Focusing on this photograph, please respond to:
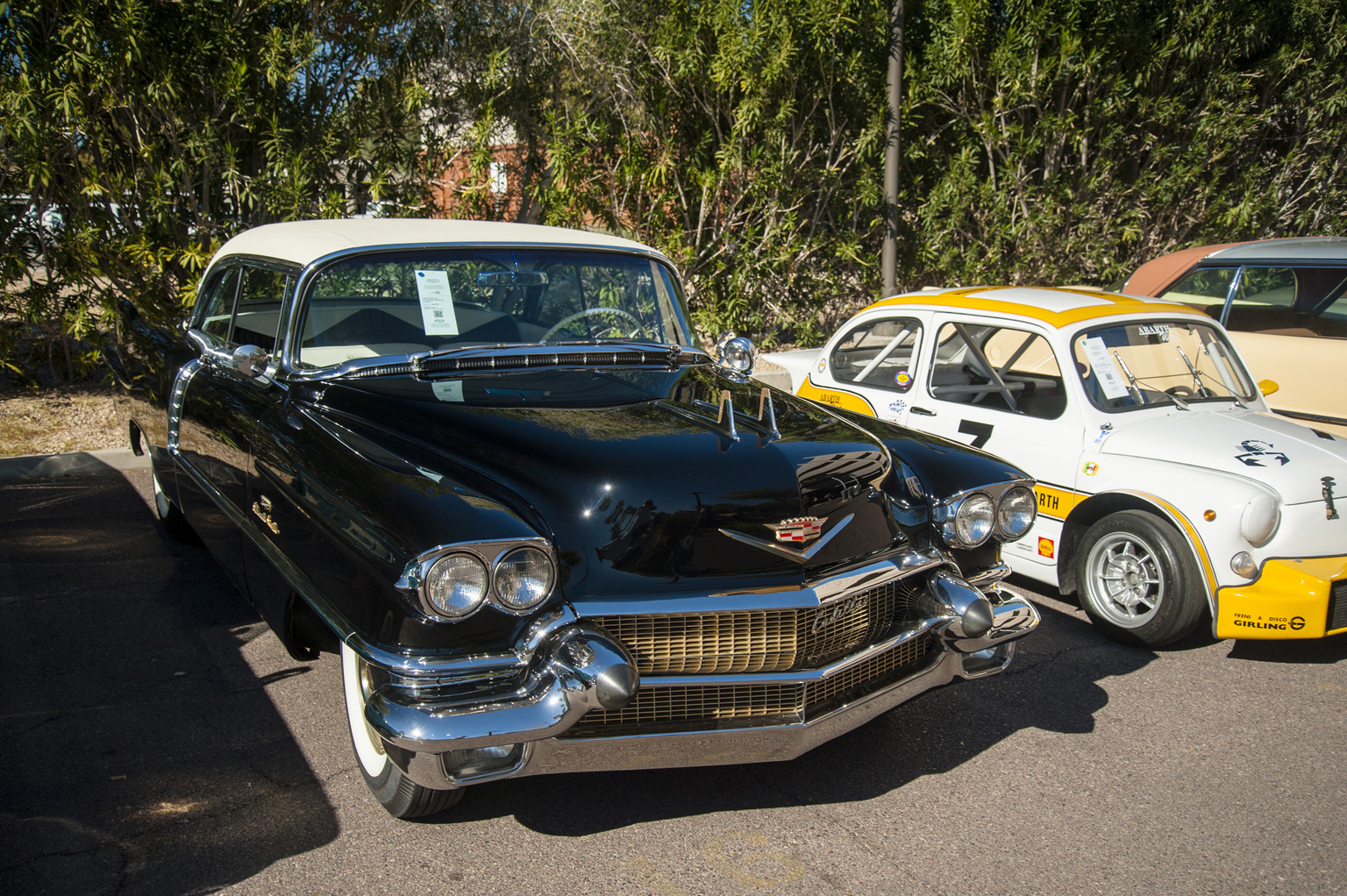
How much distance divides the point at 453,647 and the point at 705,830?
3.42ft

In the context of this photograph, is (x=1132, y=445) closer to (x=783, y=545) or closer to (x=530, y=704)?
(x=783, y=545)

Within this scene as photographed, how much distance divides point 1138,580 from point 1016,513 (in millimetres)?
1308

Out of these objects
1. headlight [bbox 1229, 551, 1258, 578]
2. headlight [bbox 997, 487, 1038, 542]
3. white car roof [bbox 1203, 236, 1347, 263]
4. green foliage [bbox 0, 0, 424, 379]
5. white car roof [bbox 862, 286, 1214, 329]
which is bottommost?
headlight [bbox 1229, 551, 1258, 578]

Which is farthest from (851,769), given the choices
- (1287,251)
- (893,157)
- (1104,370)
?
(893,157)

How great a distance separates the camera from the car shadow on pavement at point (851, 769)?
3.10 m

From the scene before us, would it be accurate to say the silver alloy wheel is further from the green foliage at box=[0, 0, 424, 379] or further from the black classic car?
the green foliage at box=[0, 0, 424, 379]

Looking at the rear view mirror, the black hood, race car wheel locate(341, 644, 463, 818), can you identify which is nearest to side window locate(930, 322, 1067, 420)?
the black hood

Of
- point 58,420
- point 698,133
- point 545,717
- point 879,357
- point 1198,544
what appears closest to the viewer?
point 545,717

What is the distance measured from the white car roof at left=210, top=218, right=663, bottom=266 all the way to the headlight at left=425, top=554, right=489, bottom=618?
171cm

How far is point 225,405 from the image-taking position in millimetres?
3867

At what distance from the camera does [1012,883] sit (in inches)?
109

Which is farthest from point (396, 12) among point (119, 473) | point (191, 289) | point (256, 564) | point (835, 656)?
point (835, 656)

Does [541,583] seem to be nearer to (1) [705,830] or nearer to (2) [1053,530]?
(1) [705,830]

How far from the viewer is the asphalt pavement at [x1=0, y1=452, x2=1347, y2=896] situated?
2.77m
